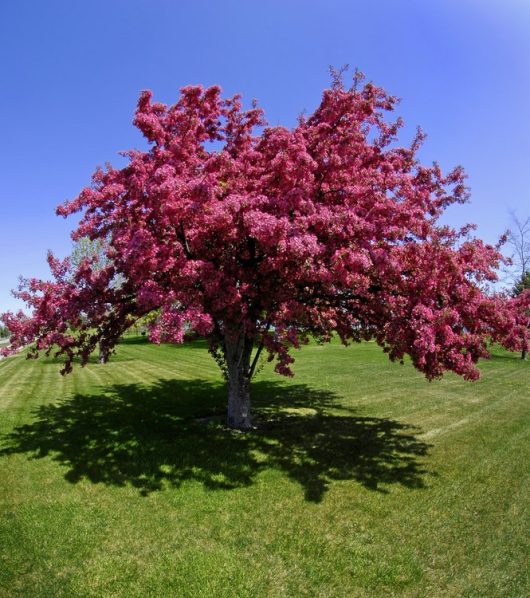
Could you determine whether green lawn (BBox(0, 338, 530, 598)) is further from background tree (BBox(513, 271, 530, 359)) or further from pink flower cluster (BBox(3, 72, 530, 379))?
background tree (BBox(513, 271, 530, 359))

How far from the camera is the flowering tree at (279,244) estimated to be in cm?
859

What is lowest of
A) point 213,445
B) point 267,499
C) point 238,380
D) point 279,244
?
point 267,499

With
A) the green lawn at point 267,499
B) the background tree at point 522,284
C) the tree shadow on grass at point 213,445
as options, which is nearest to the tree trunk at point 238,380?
the tree shadow on grass at point 213,445

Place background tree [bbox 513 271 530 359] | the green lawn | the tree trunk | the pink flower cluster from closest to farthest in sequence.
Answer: the green lawn → the pink flower cluster → the tree trunk → background tree [bbox 513 271 530 359]

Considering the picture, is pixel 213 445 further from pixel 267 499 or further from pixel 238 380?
pixel 267 499

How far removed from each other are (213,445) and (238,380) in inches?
75.9

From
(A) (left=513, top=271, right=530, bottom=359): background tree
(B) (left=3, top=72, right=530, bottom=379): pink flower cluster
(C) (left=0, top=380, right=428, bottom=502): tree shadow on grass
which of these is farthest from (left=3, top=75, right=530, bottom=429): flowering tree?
(A) (left=513, top=271, right=530, bottom=359): background tree

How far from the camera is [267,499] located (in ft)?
26.2

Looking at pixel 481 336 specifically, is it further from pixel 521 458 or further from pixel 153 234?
pixel 153 234

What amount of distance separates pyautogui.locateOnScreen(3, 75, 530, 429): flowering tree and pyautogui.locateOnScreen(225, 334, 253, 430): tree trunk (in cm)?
64

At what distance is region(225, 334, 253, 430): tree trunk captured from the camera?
12.2 metres

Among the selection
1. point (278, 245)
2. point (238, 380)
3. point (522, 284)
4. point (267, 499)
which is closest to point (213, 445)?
point (238, 380)

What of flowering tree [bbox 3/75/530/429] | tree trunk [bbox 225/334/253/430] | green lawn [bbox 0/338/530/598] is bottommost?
green lawn [bbox 0/338/530/598]

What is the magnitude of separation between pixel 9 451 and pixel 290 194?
347 inches
